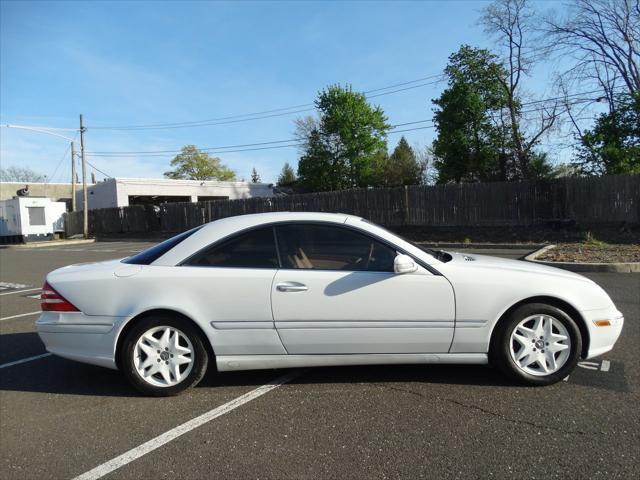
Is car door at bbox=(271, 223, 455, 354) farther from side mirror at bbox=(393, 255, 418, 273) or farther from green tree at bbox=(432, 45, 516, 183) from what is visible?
green tree at bbox=(432, 45, 516, 183)

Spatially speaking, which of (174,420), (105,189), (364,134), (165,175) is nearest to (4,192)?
(105,189)

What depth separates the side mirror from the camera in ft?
12.2

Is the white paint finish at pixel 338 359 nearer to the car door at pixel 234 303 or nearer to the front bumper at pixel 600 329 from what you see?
the car door at pixel 234 303

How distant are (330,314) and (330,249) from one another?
55 cm

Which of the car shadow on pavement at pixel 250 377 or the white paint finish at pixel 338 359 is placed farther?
the car shadow on pavement at pixel 250 377

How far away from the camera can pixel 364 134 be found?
47.3 m

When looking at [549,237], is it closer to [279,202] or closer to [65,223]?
[279,202]

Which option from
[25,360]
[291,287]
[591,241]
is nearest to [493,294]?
[291,287]

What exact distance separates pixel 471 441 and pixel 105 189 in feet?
153

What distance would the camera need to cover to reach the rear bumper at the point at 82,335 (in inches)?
152

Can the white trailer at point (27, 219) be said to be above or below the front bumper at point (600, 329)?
above

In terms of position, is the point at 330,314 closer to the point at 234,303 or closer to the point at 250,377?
the point at 234,303

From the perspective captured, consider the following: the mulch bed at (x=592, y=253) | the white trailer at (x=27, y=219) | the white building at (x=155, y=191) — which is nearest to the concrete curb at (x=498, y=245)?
the mulch bed at (x=592, y=253)

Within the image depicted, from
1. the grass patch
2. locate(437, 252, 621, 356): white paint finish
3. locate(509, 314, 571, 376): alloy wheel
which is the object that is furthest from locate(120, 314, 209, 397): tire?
the grass patch
